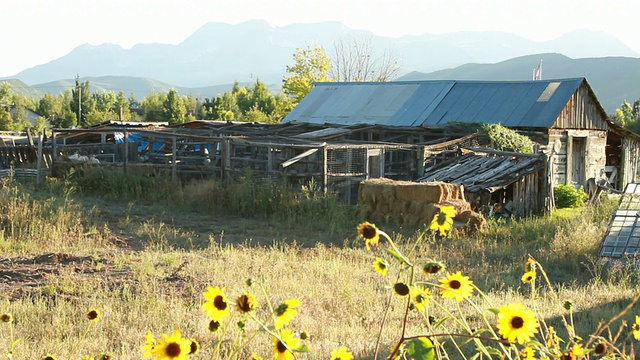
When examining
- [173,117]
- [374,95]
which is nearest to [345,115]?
[374,95]

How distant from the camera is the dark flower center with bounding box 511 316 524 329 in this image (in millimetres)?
2812

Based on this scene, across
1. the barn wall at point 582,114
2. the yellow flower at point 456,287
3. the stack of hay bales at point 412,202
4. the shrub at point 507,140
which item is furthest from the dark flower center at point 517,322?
the barn wall at point 582,114

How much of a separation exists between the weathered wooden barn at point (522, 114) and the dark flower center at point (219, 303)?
2139 centimetres

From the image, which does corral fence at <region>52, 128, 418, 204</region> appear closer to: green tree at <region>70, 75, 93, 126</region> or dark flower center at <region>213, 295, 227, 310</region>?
dark flower center at <region>213, 295, 227, 310</region>

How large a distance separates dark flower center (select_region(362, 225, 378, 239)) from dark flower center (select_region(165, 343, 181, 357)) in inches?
31.8

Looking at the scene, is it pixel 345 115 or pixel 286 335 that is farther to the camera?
pixel 345 115

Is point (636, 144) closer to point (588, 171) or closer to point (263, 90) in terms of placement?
point (588, 171)

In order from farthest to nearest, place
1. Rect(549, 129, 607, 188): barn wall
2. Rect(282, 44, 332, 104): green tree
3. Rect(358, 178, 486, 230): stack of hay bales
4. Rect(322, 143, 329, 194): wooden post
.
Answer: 1. Rect(282, 44, 332, 104): green tree
2. Rect(549, 129, 607, 188): barn wall
3. Rect(322, 143, 329, 194): wooden post
4. Rect(358, 178, 486, 230): stack of hay bales

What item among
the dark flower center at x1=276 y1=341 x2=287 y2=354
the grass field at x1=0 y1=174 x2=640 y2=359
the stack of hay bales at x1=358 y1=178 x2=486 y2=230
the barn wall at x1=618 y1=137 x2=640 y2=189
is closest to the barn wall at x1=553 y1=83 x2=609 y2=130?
the barn wall at x1=618 y1=137 x2=640 y2=189

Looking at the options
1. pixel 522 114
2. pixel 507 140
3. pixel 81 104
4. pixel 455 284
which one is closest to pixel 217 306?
pixel 455 284

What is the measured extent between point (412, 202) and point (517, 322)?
12.9 m

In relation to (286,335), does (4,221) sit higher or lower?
lower

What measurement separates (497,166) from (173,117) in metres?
44.7

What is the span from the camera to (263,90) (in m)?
71.8
